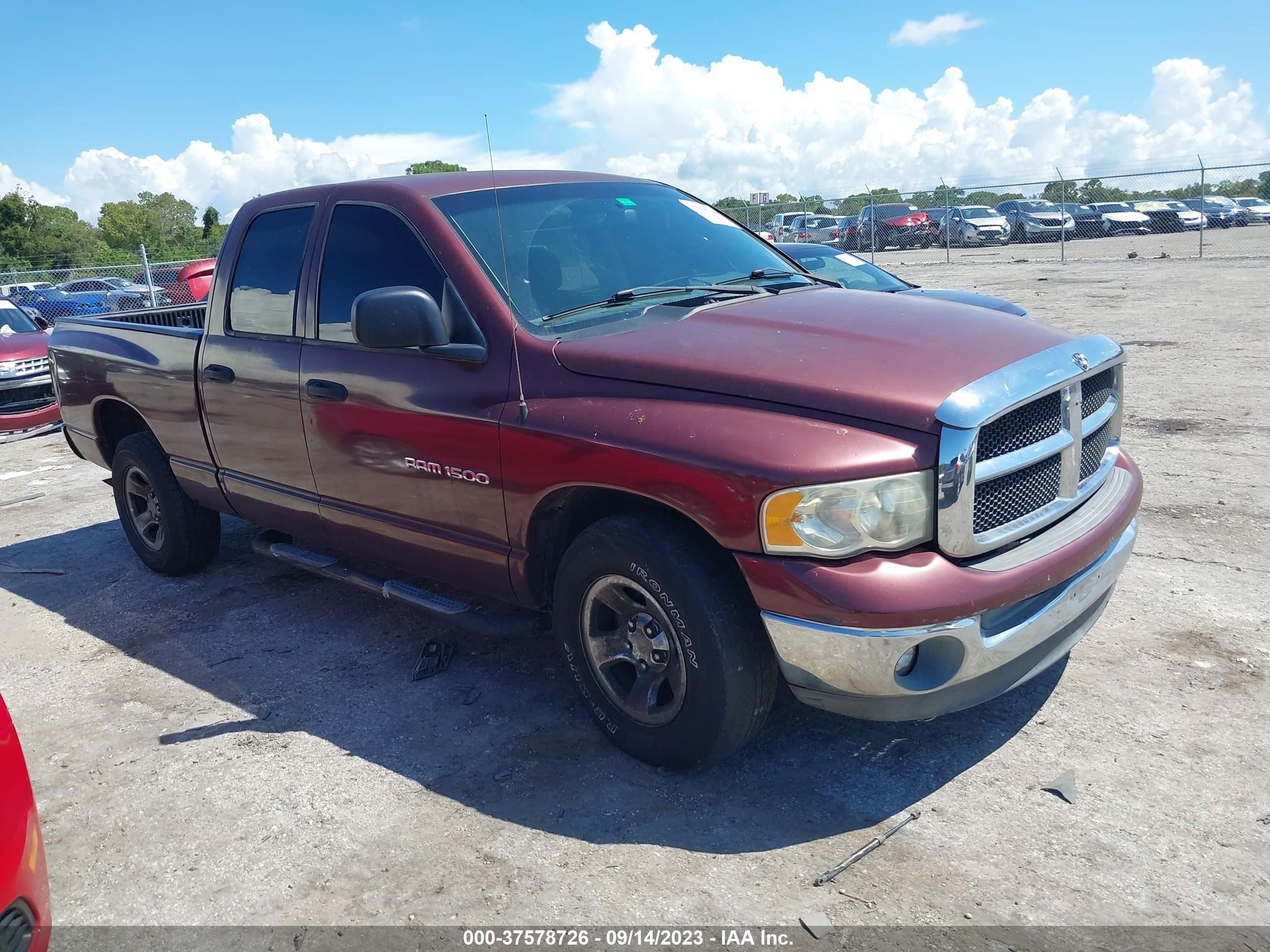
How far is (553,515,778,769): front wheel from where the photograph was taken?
300 centimetres

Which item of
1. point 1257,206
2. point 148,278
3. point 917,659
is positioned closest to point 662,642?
point 917,659

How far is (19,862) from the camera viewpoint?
7.06 ft

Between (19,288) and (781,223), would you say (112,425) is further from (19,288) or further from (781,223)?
(781,223)

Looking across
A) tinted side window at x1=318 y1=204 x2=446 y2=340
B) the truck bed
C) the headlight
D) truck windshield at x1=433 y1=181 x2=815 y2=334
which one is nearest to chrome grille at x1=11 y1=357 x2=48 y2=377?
the truck bed

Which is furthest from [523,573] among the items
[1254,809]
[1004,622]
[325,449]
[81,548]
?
[81,548]

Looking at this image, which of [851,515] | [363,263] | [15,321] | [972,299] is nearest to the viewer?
[851,515]

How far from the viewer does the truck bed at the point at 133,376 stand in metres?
5.01

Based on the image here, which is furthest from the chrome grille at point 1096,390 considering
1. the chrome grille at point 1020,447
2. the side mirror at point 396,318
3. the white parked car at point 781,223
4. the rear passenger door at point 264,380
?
the white parked car at point 781,223

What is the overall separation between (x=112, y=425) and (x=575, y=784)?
160 inches

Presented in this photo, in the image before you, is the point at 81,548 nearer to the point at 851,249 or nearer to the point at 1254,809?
the point at 1254,809

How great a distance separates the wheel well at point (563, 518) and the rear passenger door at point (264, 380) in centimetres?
132

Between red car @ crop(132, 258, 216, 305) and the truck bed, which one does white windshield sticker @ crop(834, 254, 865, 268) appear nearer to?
red car @ crop(132, 258, 216, 305)

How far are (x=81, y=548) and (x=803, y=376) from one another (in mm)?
5418

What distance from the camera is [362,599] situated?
5184mm
